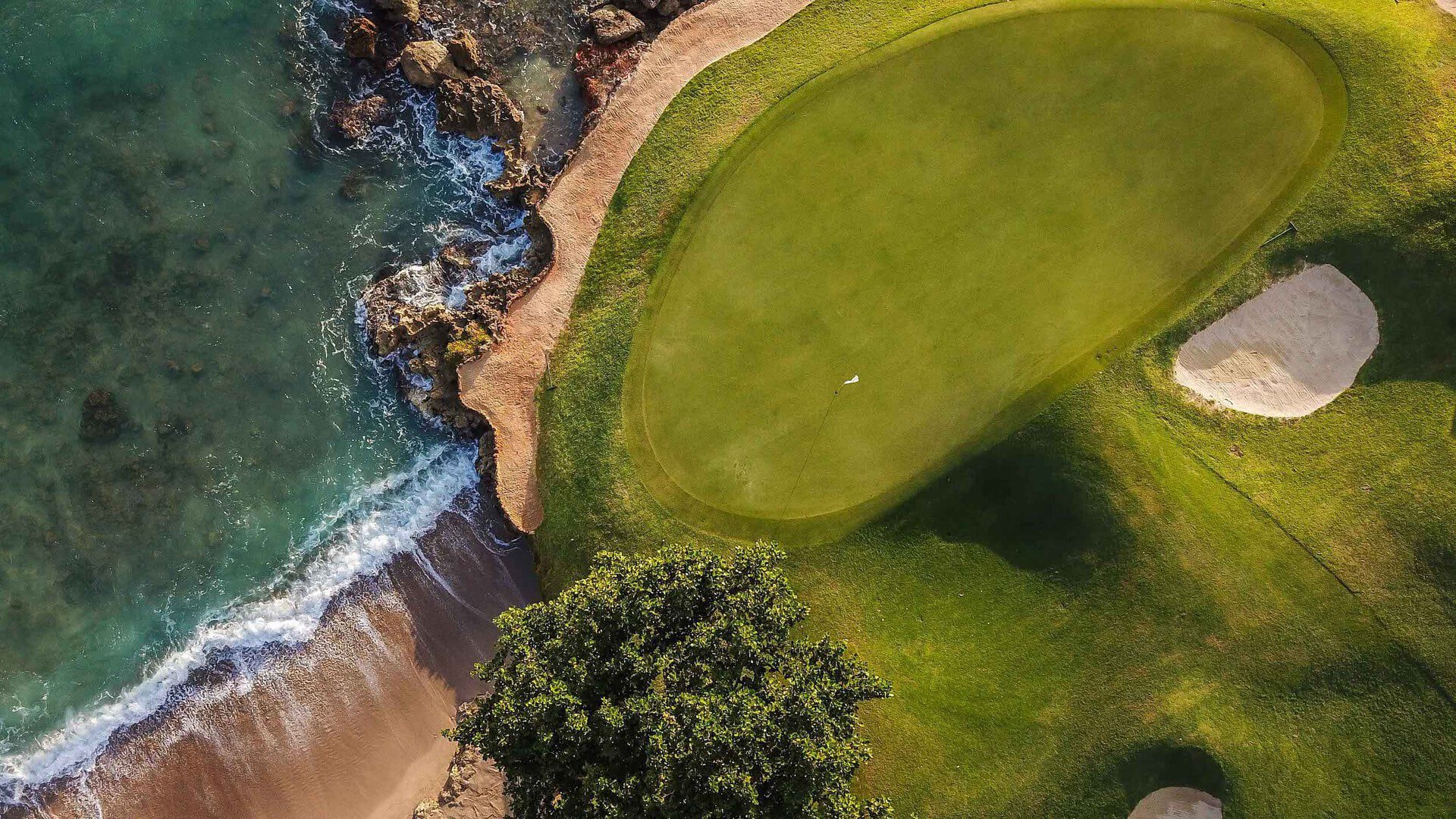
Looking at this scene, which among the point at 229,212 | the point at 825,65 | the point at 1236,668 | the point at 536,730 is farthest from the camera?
the point at 229,212

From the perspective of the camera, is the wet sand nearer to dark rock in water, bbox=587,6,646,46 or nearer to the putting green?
the putting green

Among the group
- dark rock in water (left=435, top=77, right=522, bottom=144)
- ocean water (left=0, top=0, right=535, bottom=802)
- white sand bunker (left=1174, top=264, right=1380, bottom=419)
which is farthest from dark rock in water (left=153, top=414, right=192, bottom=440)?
white sand bunker (left=1174, top=264, right=1380, bottom=419)

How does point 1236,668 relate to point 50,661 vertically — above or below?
below

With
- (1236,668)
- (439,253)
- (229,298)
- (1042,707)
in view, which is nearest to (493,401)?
(439,253)

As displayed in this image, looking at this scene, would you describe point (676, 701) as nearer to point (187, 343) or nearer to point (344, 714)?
point (344, 714)

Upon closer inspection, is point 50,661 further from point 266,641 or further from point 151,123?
point 151,123

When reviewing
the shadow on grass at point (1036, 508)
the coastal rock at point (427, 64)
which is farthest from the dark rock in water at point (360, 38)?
the shadow on grass at point (1036, 508)
